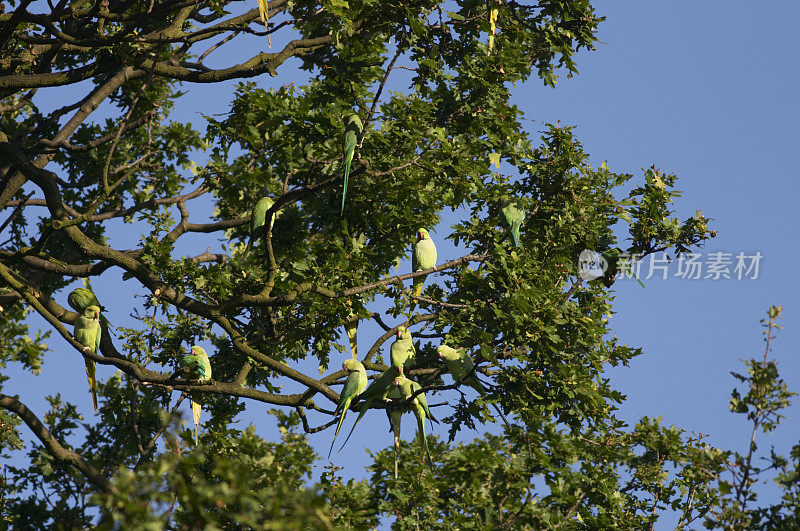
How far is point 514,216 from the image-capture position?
10.7 metres

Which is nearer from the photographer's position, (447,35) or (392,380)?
(392,380)

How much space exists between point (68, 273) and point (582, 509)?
600 cm

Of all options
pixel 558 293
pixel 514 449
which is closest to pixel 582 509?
pixel 514 449

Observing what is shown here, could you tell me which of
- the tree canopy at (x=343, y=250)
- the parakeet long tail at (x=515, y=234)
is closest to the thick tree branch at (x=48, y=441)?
the tree canopy at (x=343, y=250)

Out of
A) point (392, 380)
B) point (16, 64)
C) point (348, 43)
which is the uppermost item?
point (348, 43)

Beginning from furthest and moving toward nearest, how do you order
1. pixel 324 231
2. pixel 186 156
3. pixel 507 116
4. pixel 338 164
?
pixel 186 156 < pixel 507 116 < pixel 324 231 < pixel 338 164

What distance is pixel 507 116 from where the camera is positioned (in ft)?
36.8

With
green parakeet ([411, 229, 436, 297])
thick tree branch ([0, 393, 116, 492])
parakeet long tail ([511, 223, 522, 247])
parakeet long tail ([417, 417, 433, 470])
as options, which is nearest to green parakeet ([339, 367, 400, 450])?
parakeet long tail ([417, 417, 433, 470])

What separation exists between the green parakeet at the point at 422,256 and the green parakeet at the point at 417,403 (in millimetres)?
1901

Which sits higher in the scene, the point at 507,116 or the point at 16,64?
the point at 507,116

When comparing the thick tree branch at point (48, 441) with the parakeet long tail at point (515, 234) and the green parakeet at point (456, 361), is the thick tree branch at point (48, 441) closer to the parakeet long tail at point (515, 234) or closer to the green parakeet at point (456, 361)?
the green parakeet at point (456, 361)

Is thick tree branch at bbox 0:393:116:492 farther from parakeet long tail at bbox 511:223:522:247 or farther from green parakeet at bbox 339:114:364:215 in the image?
parakeet long tail at bbox 511:223:522:247

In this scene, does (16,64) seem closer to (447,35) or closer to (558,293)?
(447,35)

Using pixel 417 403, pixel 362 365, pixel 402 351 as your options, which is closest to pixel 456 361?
pixel 402 351
